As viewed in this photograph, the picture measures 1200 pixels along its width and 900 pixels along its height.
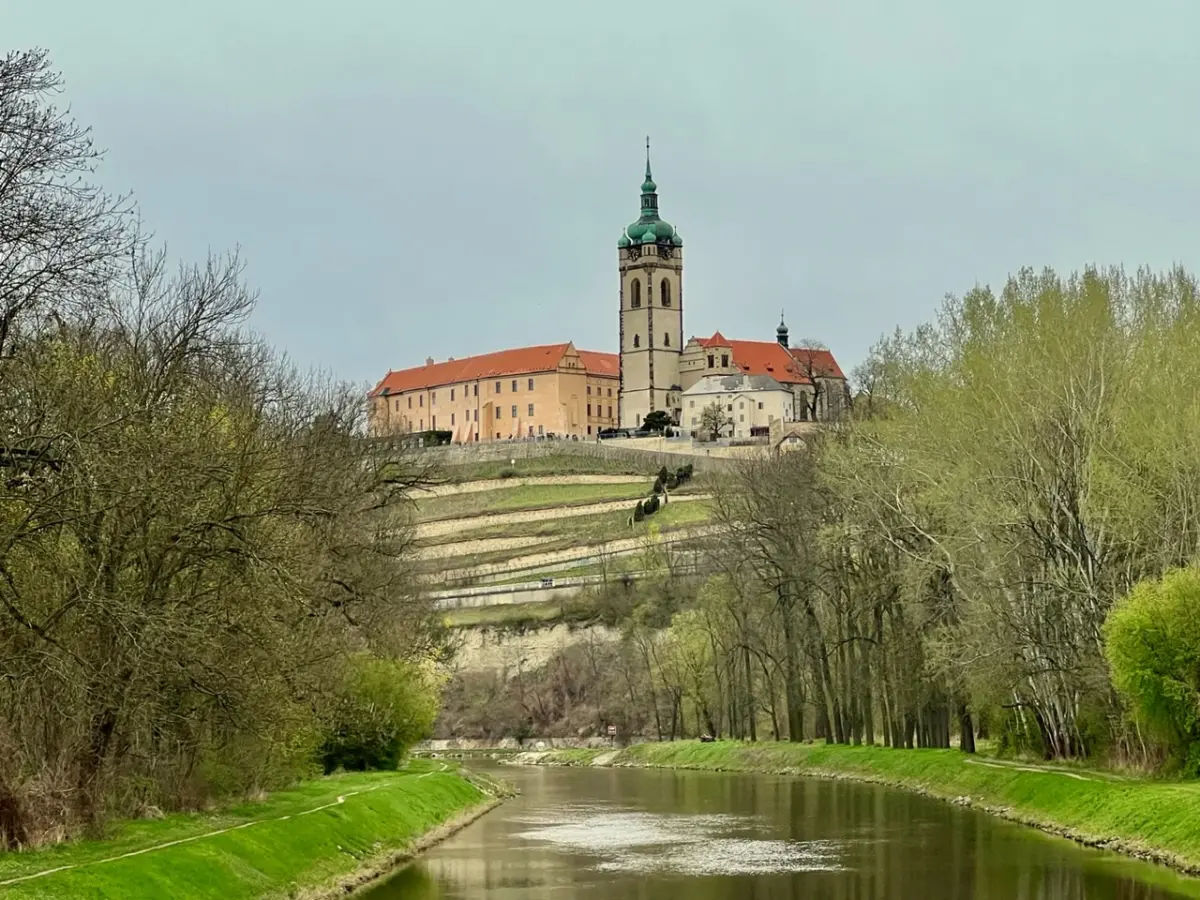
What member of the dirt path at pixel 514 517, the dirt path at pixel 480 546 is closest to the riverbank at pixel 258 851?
the dirt path at pixel 480 546

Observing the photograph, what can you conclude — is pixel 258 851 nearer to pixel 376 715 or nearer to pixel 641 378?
pixel 376 715

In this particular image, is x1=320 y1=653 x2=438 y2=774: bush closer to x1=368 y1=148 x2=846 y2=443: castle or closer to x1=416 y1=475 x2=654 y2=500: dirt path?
x1=416 y1=475 x2=654 y2=500: dirt path

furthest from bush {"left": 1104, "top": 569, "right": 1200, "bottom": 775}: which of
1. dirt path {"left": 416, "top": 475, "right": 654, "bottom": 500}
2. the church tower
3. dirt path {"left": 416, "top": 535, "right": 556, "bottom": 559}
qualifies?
the church tower

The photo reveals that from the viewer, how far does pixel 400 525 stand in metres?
51.8

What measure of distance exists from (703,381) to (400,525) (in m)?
112

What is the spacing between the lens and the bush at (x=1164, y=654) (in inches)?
1273

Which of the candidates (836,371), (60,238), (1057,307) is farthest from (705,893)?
(836,371)

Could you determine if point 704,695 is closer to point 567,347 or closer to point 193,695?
point 193,695

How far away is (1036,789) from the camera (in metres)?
37.4

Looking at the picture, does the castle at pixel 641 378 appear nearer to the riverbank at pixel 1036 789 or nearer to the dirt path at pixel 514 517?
the dirt path at pixel 514 517

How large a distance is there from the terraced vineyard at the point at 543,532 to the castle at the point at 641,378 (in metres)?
10.7

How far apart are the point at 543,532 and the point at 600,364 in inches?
1785

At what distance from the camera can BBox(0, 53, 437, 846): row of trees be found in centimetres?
2034

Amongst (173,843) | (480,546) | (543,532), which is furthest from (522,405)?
(173,843)
